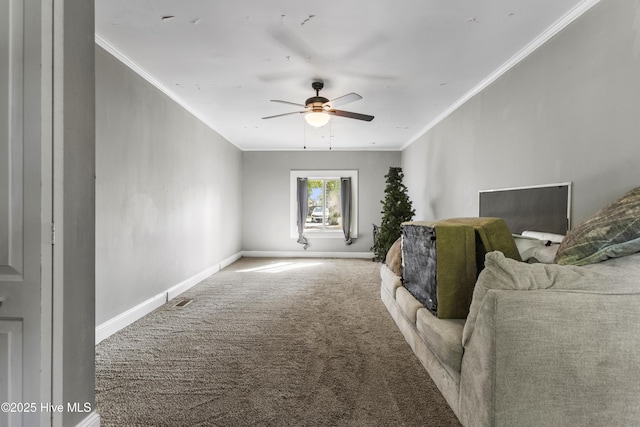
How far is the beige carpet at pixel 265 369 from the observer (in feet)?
5.28

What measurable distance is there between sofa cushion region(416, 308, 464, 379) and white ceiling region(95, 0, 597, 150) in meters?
2.13

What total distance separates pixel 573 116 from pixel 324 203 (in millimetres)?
5298

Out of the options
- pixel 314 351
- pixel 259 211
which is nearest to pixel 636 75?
pixel 314 351

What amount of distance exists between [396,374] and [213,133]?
4.71m

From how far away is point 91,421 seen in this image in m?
1.40

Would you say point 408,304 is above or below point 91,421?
above

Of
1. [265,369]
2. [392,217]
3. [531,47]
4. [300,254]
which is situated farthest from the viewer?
[300,254]

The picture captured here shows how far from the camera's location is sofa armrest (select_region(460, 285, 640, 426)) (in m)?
1.10

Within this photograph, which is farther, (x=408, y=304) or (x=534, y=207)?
(x=534, y=207)

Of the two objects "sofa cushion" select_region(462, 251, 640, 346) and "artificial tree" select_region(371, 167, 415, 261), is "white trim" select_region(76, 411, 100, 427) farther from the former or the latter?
"artificial tree" select_region(371, 167, 415, 261)

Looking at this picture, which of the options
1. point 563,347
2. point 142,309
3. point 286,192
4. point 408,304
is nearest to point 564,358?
point 563,347

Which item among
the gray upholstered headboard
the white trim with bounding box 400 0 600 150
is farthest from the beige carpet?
the white trim with bounding box 400 0 600 150

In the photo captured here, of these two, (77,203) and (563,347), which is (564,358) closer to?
(563,347)

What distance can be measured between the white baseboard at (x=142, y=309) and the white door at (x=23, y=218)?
143cm
